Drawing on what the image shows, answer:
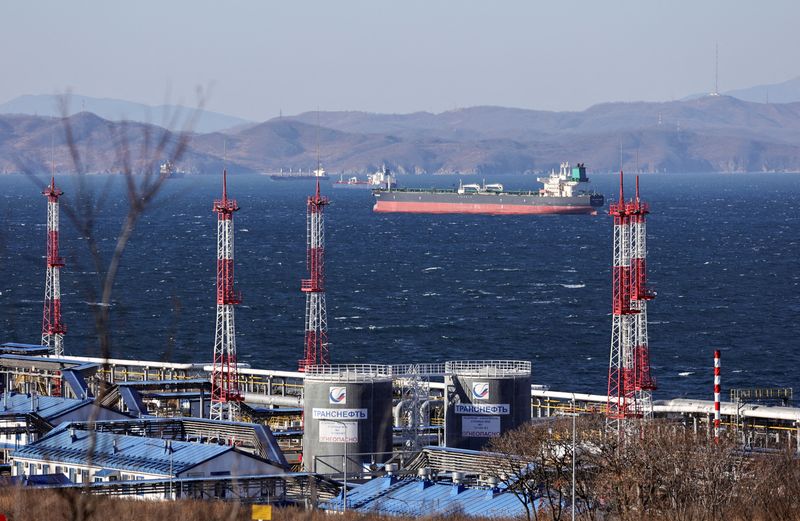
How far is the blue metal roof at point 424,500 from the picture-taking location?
28547 millimetres

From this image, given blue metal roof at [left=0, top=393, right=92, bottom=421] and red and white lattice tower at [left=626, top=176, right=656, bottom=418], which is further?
blue metal roof at [left=0, top=393, right=92, bottom=421]

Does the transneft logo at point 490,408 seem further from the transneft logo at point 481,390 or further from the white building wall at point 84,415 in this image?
the white building wall at point 84,415

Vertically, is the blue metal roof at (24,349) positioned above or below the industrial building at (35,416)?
above

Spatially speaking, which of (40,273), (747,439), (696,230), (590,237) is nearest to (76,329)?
(40,273)

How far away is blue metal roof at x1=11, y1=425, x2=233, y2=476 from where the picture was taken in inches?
1257

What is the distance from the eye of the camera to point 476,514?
28266 millimetres

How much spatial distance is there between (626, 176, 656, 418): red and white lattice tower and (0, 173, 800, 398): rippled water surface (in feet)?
43.9

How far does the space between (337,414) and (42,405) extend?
9.38 meters

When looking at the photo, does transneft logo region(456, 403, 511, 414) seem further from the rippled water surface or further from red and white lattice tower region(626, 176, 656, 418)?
the rippled water surface

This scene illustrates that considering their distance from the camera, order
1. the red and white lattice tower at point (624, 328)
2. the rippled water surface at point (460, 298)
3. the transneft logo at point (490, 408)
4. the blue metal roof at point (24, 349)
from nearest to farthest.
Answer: the red and white lattice tower at point (624, 328) < the transneft logo at point (490, 408) < the blue metal roof at point (24, 349) < the rippled water surface at point (460, 298)

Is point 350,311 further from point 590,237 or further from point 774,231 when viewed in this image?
point 774,231

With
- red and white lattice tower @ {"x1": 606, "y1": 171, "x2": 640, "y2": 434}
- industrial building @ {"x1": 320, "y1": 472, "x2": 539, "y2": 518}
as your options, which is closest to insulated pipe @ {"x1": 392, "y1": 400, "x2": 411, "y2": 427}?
red and white lattice tower @ {"x1": 606, "y1": 171, "x2": 640, "y2": 434}

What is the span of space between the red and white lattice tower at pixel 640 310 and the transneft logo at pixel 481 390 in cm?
426

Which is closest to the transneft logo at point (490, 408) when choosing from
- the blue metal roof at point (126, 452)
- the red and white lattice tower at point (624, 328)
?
the red and white lattice tower at point (624, 328)
